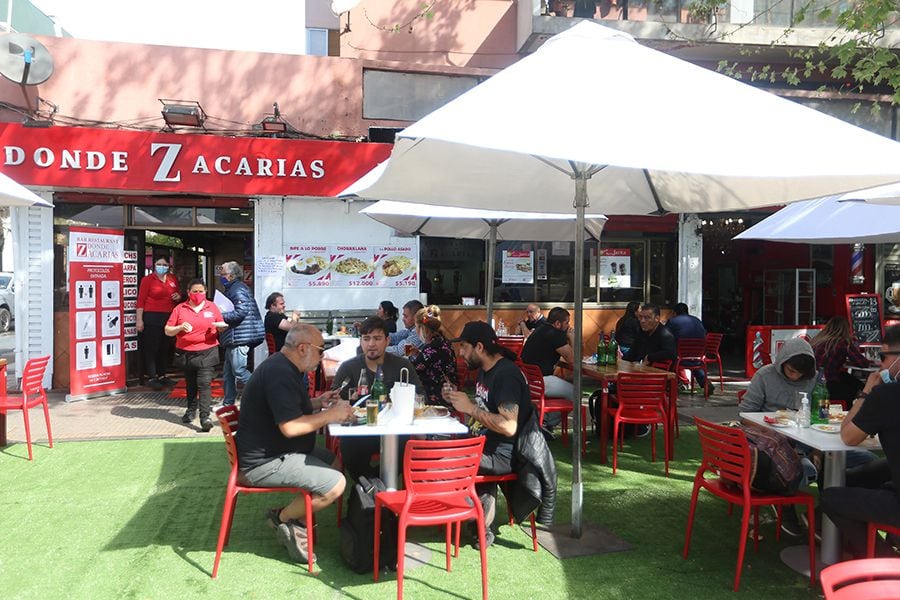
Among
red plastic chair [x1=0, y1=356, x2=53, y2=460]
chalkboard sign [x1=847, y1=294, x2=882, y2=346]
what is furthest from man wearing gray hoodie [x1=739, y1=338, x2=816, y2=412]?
chalkboard sign [x1=847, y1=294, x2=882, y2=346]

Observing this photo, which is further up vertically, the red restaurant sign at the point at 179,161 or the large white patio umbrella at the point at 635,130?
the red restaurant sign at the point at 179,161

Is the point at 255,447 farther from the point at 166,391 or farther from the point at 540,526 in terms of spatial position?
the point at 166,391

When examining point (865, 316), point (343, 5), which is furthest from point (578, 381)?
point (865, 316)

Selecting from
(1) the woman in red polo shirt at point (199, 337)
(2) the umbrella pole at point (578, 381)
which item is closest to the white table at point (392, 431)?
(2) the umbrella pole at point (578, 381)

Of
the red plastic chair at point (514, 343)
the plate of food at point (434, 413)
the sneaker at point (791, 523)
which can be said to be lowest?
the sneaker at point (791, 523)

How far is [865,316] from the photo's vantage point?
1162 centimetres

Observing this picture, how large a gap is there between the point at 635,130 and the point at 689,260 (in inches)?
368

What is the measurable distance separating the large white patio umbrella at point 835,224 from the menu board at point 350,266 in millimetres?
5408

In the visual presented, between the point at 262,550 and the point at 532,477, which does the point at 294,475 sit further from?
the point at 532,477

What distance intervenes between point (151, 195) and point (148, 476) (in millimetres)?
5709

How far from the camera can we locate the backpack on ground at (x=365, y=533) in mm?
3840

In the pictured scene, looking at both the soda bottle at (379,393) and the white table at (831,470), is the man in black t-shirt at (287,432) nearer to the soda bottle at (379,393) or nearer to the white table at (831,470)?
the soda bottle at (379,393)

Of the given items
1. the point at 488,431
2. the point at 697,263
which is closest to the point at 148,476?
the point at 488,431

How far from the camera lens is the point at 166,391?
9.70 meters
